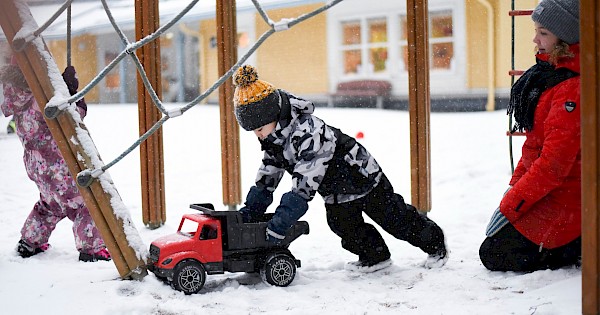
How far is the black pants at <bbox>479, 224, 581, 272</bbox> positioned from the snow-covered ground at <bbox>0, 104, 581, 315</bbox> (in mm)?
67

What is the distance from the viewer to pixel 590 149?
2.61 m

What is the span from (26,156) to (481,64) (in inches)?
251

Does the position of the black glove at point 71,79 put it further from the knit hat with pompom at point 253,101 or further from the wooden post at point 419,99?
the wooden post at point 419,99

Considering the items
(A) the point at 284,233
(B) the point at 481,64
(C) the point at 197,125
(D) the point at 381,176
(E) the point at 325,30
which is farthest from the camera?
(E) the point at 325,30

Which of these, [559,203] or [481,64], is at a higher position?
[481,64]

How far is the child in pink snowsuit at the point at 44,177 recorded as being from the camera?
421 cm

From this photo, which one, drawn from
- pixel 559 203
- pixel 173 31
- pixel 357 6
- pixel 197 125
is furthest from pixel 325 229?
pixel 173 31

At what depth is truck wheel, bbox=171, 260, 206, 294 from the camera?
3.35 m

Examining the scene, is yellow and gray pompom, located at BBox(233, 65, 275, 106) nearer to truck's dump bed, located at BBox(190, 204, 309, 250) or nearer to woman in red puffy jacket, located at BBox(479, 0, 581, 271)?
truck's dump bed, located at BBox(190, 204, 309, 250)

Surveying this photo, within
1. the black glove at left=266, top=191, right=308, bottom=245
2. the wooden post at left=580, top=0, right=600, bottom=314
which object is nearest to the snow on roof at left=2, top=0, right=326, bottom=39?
the black glove at left=266, top=191, right=308, bottom=245

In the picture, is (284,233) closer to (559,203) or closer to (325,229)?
(559,203)

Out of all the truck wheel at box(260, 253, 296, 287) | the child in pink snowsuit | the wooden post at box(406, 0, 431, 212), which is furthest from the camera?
the wooden post at box(406, 0, 431, 212)

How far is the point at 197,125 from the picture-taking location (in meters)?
8.57

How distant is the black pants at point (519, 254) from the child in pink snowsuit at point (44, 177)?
2.20 meters
